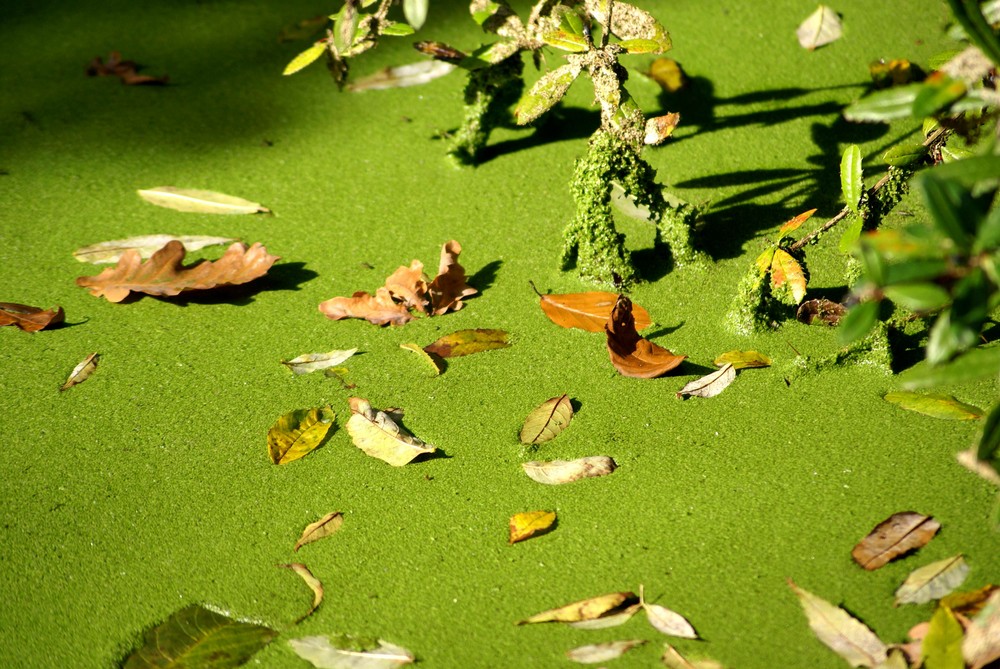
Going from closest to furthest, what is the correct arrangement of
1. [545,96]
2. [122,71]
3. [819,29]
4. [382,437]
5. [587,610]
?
[587,610]
[382,437]
[545,96]
[819,29]
[122,71]

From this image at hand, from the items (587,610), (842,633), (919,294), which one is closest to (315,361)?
(587,610)

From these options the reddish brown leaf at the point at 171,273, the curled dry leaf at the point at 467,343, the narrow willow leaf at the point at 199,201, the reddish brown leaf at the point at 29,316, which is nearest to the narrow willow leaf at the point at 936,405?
the curled dry leaf at the point at 467,343

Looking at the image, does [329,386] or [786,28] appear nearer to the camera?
[329,386]

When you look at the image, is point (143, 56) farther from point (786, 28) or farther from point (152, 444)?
point (786, 28)

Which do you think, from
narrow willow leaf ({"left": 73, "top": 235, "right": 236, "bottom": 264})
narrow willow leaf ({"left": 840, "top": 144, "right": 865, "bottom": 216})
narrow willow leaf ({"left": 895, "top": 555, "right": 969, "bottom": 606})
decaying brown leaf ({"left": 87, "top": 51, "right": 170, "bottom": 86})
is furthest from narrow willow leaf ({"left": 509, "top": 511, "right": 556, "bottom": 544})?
decaying brown leaf ({"left": 87, "top": 51, "right": 170, "bottom": 86})

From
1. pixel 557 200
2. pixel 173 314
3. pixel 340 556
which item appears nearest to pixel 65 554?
pixel 340 556

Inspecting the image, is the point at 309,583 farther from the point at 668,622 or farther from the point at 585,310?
the point at 585,310
